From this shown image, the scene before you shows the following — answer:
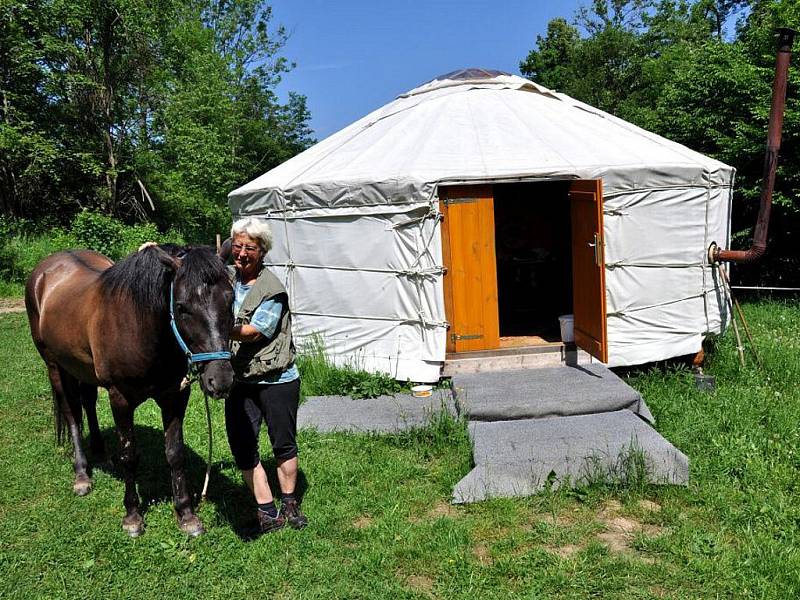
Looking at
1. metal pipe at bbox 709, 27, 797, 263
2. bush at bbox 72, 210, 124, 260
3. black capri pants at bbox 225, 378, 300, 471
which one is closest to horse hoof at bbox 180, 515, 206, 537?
black capri pants at bbox 225, 378, 300, 471

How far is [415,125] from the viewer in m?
6.24

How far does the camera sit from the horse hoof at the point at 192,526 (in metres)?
3.10

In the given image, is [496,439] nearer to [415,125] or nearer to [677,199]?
[677,199]

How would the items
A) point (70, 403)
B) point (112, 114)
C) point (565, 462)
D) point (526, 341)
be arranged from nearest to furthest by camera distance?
point (565, 462) → point (70, 403) → point (526, 341) → point (112, 114)

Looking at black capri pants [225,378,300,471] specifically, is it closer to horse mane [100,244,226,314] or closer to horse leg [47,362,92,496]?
horse mane [100,244,226,314]

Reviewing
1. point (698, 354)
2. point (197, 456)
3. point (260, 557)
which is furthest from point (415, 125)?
point (260, 557)

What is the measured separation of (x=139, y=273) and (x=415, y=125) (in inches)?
156

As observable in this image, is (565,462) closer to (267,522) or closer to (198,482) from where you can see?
(267,522)

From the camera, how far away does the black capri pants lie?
2.86m

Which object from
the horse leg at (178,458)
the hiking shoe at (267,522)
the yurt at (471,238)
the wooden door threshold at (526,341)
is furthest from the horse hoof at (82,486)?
the wooden door threshold at (526,341)

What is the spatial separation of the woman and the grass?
0.32 meters

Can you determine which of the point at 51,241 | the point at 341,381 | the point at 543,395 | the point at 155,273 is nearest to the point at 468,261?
the point at 543,395

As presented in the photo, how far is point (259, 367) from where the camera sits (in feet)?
9.13

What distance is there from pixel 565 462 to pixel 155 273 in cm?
235
